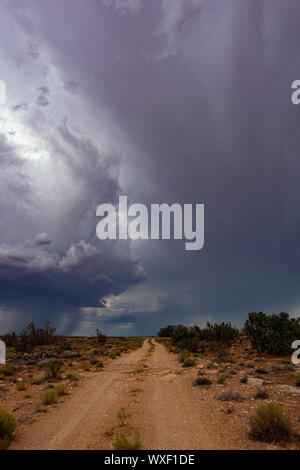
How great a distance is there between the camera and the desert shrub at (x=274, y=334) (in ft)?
88.9

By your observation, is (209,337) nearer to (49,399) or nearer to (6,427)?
(49,399)

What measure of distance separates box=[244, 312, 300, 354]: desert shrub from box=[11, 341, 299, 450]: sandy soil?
16540mm

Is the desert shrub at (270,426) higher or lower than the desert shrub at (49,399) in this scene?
higher

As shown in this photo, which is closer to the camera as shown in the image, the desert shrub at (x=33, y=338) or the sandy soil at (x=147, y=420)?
the sandy soil at (x=147, y=420)

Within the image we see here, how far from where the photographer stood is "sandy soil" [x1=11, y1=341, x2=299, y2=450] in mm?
7207

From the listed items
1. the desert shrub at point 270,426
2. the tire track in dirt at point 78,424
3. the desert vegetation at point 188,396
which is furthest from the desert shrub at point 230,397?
the tire track in dirt at point 78,424

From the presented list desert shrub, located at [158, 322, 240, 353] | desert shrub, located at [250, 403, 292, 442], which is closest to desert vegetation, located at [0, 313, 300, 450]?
desert shrub, located at [250, 403, 292, 442]

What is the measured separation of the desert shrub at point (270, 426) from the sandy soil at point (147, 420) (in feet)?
1.07

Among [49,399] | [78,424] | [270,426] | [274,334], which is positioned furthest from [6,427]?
[274,334]

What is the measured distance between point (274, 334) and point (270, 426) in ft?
79.0

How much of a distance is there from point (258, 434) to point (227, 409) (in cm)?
284

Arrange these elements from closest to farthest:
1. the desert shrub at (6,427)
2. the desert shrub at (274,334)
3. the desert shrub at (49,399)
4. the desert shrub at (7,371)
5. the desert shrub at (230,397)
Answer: the desert shrub at (6,427) < the desert shrub at (230,397) < the desert shrub at (49,399) < the desert shrub at (7,371) < the desert shrub at (274,334)

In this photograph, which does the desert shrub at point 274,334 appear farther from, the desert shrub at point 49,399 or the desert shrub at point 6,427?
the desert shrub at point 6,427
